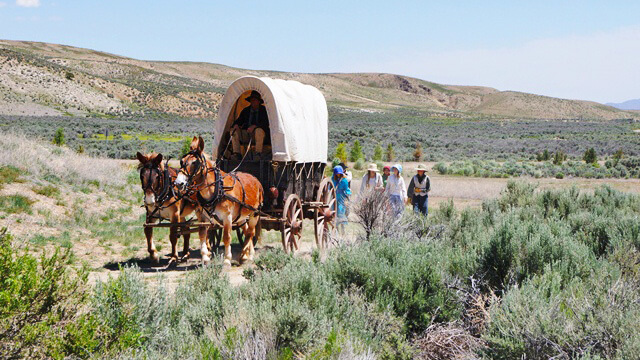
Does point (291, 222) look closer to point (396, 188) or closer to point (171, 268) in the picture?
point (171, 268)

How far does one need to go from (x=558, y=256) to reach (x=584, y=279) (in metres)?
0.37

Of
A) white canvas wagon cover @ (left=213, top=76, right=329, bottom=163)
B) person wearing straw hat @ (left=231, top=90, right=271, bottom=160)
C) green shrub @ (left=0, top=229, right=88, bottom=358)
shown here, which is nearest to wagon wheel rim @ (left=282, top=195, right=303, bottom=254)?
white canvas wagon cover @ (left=213, top=76, right=329, bottom=163)

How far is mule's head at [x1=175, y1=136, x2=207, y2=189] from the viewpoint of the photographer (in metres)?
8.79

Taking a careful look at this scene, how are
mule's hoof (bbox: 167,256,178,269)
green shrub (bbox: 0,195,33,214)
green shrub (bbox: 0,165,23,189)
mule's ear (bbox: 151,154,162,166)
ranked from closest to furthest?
mule's ear (bbox: 151,154,162,166) < mule's hoof (bbox: 167,256,178,269) < green shrub (bbox: 0,195,33,214) < green shrub (bbox: 0,165,23,189)

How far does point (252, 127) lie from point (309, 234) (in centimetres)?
508

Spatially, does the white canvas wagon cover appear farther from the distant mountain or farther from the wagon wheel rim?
the distant mountain

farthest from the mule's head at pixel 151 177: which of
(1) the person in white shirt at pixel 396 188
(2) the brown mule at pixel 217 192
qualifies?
(1) the person in white shirt at pixel 396 188

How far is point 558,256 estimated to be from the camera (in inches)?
238

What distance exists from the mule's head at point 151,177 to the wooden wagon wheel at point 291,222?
2.42m

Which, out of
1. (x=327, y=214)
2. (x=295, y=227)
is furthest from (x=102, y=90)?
(x=295, y=227)

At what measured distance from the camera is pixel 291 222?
10.5 metres

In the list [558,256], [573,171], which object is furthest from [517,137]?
[558,256]

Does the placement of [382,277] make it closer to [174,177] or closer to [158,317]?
[158,317]

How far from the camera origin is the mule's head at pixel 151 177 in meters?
8.43
